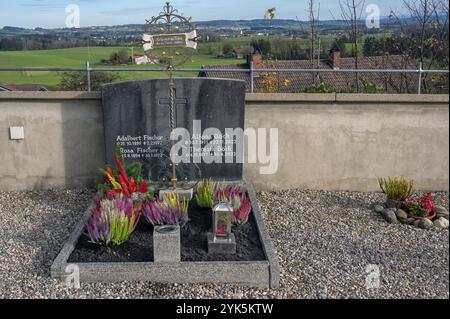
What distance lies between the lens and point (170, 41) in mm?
6449

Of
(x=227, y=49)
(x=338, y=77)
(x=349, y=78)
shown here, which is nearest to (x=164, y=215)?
(x=227, y=49)

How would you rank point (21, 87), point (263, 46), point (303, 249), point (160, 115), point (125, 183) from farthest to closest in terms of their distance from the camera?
point (263, 46)
point (21, 87)
point (160, 115)
point (125, 183)
point (303, 249)

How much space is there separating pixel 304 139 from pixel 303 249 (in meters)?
2.47

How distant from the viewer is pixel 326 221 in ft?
21.6

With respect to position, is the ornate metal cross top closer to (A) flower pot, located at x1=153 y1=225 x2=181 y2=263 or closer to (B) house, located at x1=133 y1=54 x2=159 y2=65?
(B) house, located at x1=133 y1=54 x2=159 y2=65

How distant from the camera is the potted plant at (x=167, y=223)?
491cm

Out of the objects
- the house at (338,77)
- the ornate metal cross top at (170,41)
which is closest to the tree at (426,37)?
the house at (338,77)

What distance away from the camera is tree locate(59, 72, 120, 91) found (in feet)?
29.9

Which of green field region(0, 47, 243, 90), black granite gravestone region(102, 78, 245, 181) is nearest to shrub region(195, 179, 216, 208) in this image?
black granite gravestone region(102, 78, 245, 181)

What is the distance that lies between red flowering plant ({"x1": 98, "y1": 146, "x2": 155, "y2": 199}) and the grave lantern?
135cm

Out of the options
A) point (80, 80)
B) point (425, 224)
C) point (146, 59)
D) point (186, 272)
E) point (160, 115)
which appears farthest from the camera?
point (80, 80)

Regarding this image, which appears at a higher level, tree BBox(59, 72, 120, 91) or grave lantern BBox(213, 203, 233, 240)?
tree BBox(59, 72, 120, 91)

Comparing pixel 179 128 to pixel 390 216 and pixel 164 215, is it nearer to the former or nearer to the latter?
pixel 164 215

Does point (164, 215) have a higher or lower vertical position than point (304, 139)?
lower
